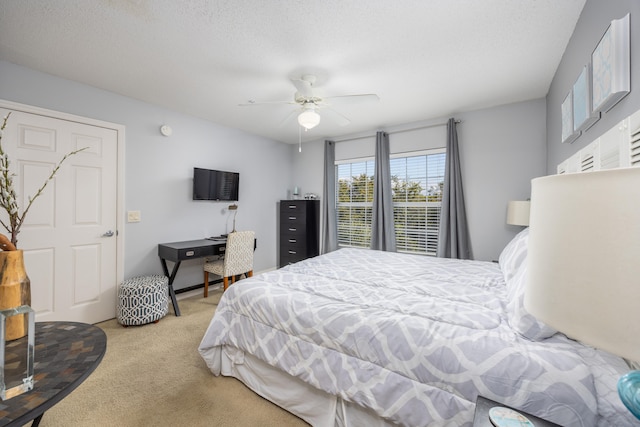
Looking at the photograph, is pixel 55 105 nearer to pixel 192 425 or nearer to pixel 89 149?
pixel 89 149

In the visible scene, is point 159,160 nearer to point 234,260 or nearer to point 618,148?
point 234,260

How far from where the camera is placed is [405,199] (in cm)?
415

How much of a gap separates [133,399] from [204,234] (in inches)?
94.1

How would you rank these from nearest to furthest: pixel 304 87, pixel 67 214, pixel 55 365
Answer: pixel 55 365
pixel 304 87
pixel 67 214

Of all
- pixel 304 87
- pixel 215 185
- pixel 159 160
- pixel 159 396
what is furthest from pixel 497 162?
pixel 159 160

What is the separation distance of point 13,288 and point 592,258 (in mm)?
1694

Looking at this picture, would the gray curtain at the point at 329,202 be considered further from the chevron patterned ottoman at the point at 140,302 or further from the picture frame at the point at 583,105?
the picture frame at the point at 583,105

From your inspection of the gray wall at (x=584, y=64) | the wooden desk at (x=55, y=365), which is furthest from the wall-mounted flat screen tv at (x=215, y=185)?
the gray wall at (x=584, y=64)

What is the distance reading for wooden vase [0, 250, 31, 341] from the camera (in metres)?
0.95

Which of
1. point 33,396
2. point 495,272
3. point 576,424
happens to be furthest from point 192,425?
point 495,272

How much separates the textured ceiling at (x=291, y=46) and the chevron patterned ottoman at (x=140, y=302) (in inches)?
84.2

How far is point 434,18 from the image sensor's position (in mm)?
1802

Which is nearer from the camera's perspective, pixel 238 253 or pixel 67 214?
pixel 67 214

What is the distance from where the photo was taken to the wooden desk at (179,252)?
3.07 metres
